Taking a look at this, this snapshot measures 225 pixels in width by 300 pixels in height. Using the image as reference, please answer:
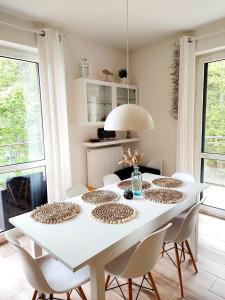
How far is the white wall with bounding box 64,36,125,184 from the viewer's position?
120 inches

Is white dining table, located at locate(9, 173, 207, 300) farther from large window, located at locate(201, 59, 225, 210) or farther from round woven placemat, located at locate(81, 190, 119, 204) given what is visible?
large window, located at locate(201, 59, 225, 210)

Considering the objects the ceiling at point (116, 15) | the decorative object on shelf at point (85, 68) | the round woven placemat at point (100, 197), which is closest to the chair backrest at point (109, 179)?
the round woven placemat at point (100, 197)

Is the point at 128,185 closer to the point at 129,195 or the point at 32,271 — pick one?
the point at 129,195

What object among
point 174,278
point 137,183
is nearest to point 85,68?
point 137,183

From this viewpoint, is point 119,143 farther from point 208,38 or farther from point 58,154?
point 208,38

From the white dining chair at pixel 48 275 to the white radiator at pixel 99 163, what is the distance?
1.78 m

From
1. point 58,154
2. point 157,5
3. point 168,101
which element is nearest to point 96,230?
point 58,154

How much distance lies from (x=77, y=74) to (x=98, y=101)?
49 centimetres

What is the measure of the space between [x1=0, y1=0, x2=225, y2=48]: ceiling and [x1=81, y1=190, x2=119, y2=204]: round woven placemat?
1.93 meters

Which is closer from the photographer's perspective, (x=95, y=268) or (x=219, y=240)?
(x=95, y=268)

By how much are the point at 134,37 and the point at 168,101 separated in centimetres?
108

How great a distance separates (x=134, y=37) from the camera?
10.4 feet

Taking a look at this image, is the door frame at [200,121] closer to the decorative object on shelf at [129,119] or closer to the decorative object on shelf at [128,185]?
the decorative object on shelf at [128,185]

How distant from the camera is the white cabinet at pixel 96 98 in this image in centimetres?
302
